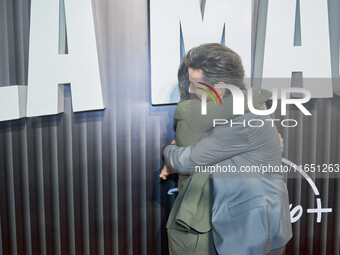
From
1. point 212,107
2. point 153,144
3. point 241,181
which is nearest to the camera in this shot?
point 241,181

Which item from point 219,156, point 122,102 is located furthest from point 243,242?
point 122,102

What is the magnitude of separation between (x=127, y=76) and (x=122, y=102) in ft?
0.57

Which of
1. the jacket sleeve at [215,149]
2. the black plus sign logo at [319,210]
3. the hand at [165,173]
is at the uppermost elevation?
the jacket sleeve at [215,149]

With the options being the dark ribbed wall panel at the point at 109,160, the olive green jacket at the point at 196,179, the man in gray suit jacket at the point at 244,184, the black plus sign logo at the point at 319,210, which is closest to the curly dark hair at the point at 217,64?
the olive green jacket at the point at 196,179

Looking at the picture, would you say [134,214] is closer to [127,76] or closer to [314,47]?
[127,76]

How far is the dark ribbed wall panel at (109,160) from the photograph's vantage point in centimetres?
206

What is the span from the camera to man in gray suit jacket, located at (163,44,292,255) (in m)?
1.50

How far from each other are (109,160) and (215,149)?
87cm

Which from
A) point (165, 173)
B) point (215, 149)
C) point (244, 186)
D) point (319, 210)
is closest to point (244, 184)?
point (244, 186)

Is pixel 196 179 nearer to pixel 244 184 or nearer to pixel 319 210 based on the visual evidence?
pixel 244 184

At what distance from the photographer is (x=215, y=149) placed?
1546 millimetres

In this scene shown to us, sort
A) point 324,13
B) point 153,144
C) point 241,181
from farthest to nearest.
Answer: point 153,144, point 324,13, point 241,181

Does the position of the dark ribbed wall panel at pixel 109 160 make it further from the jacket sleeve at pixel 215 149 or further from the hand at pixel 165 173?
the jacket sleeve at pixel 215 149

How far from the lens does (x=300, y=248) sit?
218cm
